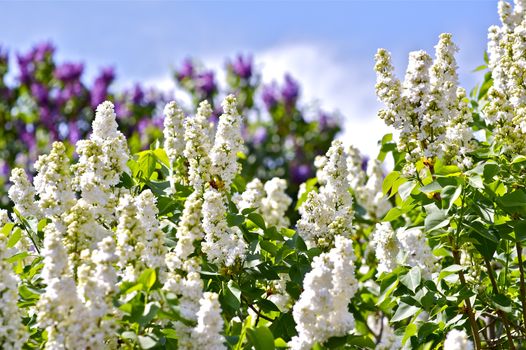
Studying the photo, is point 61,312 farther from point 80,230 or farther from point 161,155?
point 161,155

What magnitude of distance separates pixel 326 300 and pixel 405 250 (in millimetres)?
1022

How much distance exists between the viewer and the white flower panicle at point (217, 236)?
3029 mm

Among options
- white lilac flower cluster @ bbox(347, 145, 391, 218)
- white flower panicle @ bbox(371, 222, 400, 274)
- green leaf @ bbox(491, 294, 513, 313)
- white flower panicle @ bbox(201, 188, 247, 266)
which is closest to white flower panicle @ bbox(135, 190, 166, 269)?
white flower panicle @ bbox(201, 188, 247, 266)

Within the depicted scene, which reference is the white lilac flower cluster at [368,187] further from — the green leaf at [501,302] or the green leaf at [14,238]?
the green leaf at [14,238]

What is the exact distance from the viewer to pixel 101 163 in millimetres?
3133

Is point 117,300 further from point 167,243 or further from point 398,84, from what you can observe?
point 398,84

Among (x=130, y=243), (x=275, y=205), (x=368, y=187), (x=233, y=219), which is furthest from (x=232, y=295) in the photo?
(x=368, y=187)

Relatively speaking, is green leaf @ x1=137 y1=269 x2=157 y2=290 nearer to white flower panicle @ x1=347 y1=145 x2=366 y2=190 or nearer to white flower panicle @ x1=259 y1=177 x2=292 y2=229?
white flower panicle @ x1=259 y1=177 x2=292 y2=229

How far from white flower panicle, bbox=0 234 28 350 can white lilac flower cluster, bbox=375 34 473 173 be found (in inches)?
61.3

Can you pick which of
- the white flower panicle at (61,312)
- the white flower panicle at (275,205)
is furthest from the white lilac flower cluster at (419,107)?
the white flower panicle at (275,205)

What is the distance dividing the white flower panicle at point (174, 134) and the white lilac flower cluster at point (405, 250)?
0.99 m

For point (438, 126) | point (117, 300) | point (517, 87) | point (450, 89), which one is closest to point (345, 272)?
point (117, 300)

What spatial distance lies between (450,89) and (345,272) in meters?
1.18

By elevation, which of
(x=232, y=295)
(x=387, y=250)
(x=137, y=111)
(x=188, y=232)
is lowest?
(x=232, y=295)
